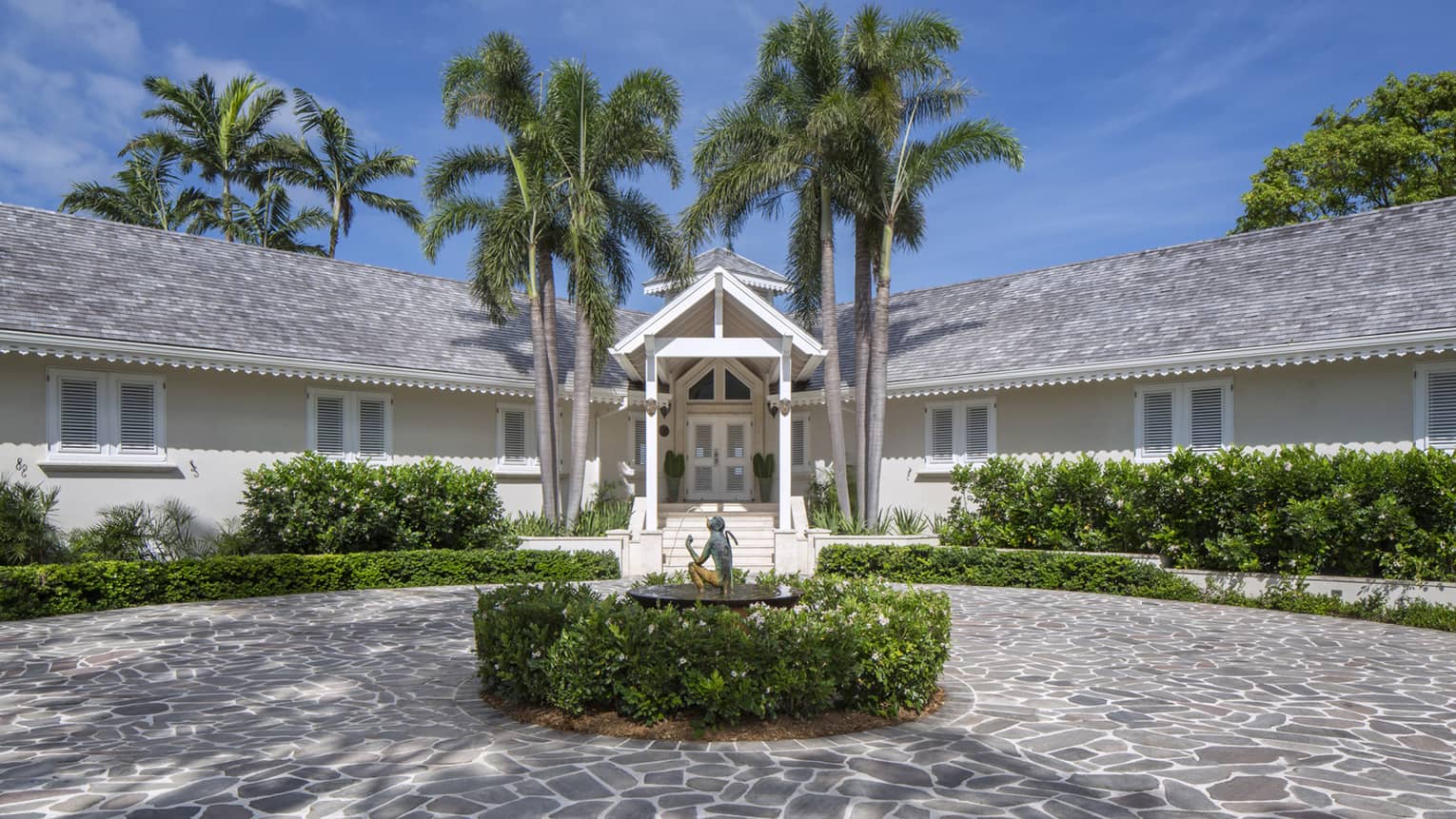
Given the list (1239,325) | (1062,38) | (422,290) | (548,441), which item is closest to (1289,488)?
(1239,325)

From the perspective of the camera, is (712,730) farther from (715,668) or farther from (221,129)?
(221,129)

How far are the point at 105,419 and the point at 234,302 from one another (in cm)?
396

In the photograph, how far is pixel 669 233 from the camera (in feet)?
68.7

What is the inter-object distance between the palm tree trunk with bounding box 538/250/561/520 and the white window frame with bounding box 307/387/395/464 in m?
3.30

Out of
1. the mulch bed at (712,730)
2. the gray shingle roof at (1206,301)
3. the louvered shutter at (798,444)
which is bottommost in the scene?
the mulch bed at (712,730)

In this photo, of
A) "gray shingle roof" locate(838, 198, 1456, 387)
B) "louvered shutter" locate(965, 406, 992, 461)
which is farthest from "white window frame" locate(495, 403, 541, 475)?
"louvered shutter" locate(965, 406, 992, 461)

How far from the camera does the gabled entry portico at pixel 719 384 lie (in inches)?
732

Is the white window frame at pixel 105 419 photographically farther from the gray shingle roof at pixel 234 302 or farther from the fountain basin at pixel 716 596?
the fountain basin at pixel 716 596

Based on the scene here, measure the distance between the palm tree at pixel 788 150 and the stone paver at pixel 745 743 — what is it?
10058 mm

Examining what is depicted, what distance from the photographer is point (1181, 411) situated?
58.7ft

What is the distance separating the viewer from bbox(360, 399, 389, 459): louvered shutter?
63.0 feet

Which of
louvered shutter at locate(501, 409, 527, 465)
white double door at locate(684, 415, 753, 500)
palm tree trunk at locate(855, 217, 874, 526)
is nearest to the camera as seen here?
palm tree trunk at locate(855, 217, 874, 526)

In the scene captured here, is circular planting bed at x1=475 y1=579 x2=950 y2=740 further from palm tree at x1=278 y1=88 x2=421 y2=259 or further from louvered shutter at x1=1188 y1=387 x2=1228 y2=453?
palm tree at x1=278 y1=88 x2=421 y2=259

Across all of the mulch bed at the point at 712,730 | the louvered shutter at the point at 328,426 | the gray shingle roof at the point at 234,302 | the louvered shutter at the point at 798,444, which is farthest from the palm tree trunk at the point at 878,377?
the mulch bed at the point at 712,730
